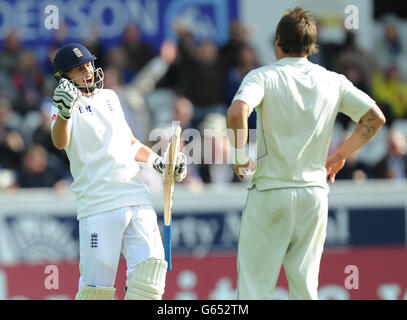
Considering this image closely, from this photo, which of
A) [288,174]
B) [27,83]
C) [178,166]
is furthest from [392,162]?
[288,174]

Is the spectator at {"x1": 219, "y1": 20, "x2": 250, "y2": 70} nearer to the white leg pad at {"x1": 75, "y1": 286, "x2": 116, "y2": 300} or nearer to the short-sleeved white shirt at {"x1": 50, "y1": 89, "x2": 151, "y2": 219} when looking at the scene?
the short-sleeved white shirt at {"x1": 50, "y1": 89, "x2": 151, "y2": 219}

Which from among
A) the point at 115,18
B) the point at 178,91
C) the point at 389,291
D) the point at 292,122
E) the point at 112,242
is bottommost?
the point at 389,291

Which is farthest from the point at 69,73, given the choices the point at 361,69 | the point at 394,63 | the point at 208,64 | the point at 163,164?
the point at 394,63

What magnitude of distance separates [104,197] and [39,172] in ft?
15.5

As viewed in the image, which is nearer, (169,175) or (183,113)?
(169,175)

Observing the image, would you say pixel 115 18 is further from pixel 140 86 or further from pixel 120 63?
pixel 140 86

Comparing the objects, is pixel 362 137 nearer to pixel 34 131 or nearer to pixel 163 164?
pixel 163 164

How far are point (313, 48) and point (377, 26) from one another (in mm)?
8478

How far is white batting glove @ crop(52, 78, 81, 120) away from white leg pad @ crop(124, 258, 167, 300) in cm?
117

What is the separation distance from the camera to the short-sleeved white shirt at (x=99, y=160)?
6.32 m

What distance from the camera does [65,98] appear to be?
19.4ft

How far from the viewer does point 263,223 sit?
5.96 metres

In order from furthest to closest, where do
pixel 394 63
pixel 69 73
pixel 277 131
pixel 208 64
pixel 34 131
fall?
1. pixel 394 63
2. pixel 208 64
3. pixel 34 131
4. pixel 69 73
5. pixel 277 131
